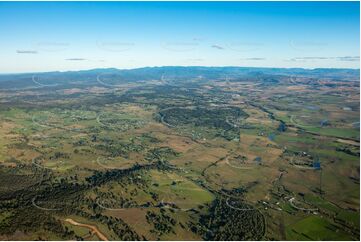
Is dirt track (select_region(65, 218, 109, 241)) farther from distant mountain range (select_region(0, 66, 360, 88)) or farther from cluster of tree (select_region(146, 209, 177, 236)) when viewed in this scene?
distant mountain range (select_region(0, 66, 360, 88))

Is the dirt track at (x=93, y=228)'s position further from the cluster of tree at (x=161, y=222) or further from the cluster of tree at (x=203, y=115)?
the cluster of tree at (x=203, y=115)

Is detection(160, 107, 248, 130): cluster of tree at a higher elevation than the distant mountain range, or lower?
lower

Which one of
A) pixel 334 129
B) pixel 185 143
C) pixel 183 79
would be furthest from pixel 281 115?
pixel 183 79

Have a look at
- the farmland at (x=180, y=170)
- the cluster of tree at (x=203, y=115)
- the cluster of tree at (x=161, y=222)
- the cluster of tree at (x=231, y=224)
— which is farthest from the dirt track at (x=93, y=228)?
the cluster of tree at (x=203, y=115)

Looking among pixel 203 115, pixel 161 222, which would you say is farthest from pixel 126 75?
pixel 161 222

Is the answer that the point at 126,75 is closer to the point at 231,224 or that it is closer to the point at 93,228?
the point at 93,228

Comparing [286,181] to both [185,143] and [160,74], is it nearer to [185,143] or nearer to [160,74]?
[185,143]

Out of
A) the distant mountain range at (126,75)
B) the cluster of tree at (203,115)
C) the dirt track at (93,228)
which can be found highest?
the distant mountain range at (126,75)

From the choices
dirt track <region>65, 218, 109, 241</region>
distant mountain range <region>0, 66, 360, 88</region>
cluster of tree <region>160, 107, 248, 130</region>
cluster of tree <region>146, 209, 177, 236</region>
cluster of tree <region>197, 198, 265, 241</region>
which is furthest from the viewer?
distant mountain range <region>0, 66, 360, 88</region>

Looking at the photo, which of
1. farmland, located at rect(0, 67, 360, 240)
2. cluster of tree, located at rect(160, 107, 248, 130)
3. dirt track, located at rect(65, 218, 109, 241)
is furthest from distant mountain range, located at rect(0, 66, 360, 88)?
dirt track, located at rect(65, 218, 109, 241)

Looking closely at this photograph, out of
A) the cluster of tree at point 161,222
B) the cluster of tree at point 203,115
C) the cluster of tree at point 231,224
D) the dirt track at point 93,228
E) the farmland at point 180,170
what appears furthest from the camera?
the cluster of tree at point 203,115

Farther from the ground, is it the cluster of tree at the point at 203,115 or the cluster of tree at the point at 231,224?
the cluster of tree at the point at 231,224
